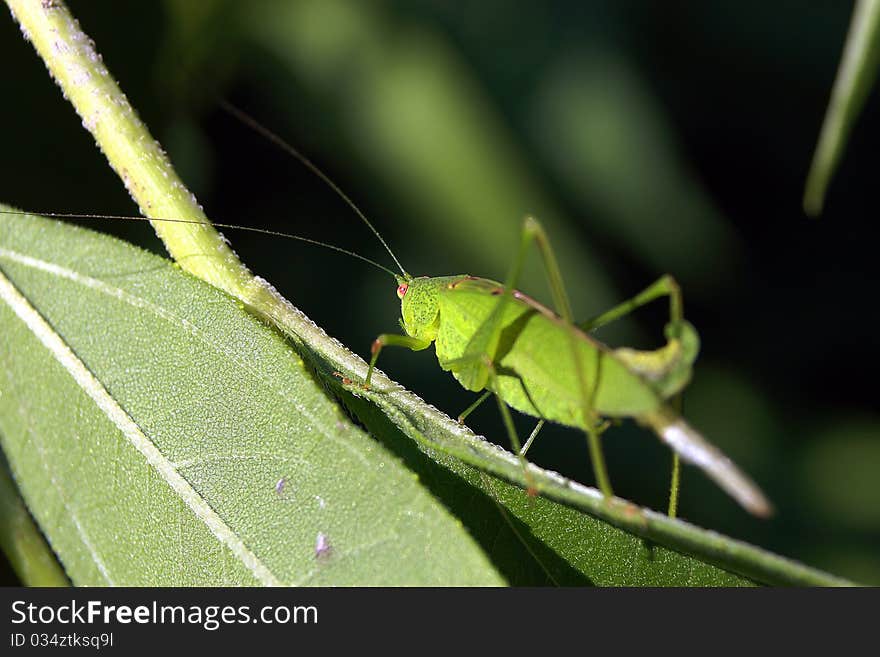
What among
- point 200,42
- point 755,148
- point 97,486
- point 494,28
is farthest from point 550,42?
point 97,486

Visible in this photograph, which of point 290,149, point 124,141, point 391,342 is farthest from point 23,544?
point 290,149

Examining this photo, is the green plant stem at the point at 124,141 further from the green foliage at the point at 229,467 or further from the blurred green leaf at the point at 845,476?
the blurred green leaf at the point at 845,476

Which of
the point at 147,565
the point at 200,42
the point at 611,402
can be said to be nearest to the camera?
the point at 147,565

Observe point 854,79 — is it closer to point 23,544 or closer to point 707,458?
point 707,458

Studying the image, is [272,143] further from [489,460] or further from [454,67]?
[489,460]

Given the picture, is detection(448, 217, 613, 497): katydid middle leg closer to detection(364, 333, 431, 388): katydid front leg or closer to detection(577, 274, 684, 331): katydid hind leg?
detection(577, 274, 684, 331): katydid hind leg

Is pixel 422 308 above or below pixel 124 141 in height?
below

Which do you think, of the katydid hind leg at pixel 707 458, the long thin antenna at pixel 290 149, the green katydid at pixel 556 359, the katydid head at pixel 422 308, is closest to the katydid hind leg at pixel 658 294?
the green katydid at pixel 556 359
